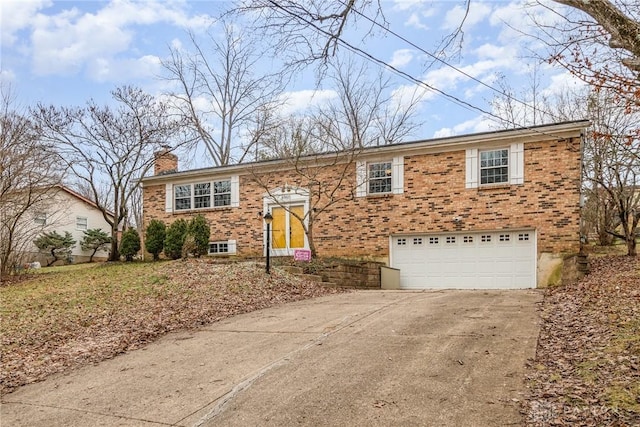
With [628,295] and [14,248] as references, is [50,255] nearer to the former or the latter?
[14,248]

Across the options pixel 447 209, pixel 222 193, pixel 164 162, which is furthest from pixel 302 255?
pixel 164 162

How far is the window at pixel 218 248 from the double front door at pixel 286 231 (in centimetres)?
202

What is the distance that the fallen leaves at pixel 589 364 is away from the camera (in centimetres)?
363

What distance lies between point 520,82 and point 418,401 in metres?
20.0

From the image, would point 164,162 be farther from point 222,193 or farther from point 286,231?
point 286,231

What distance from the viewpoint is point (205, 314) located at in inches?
344

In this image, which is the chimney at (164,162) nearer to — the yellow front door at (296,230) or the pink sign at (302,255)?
the yellow front door at (296,230)

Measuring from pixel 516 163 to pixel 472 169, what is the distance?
4.13 feet

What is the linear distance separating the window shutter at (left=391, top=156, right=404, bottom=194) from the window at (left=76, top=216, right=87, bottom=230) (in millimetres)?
20251

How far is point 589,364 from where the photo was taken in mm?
4637

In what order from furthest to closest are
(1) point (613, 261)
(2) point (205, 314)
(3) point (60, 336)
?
(1) point (613, 261), (2) point (205, 314), (3) point (60, 336)

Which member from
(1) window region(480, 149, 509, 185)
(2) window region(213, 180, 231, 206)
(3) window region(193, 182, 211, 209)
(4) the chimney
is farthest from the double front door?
(1) window region(480, 149, 509, 185)

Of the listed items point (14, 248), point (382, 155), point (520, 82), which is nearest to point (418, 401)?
point (382, 155)

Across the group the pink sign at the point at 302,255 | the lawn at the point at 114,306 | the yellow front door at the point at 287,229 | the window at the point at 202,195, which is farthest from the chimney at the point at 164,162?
the pink sign at the point at 302,255
